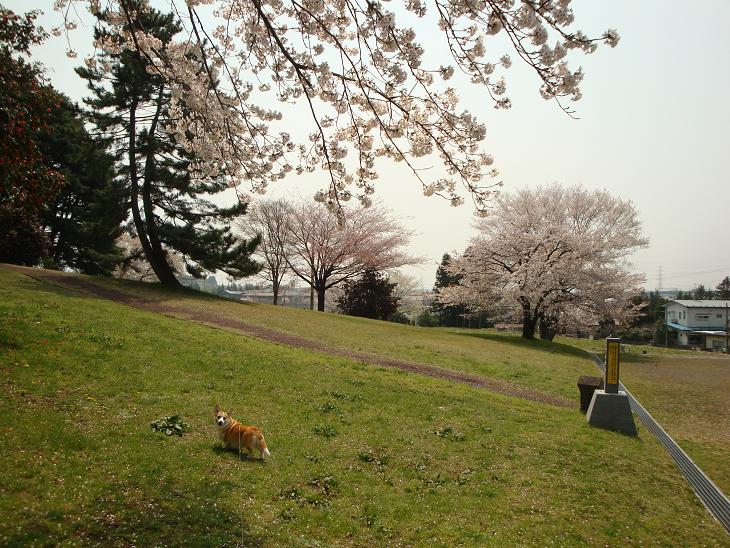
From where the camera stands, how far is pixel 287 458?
6.60 m

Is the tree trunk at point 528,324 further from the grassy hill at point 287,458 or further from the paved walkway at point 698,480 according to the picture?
the paved walkway at point 698,480

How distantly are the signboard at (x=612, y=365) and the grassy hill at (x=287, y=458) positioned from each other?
104 cm

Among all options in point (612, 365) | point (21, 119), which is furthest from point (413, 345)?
point (21, 119)

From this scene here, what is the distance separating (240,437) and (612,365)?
8097mm

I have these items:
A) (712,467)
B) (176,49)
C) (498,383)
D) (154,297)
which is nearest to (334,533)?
(176,49)

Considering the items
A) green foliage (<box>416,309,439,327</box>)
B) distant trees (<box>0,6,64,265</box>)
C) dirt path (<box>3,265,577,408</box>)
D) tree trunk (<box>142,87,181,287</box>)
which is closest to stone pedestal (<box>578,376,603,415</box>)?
dirt path (<box>3,265,577,408</box>)

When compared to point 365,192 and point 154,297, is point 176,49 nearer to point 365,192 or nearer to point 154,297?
point 365,192

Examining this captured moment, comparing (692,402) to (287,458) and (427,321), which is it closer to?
(287,458)

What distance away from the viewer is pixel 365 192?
5656 mm

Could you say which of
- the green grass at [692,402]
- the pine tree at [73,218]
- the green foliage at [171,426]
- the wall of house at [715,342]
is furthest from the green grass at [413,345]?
the wall of house at [715,342]

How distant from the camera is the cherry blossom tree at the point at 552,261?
29422 millimetres

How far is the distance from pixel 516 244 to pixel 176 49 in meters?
28.4

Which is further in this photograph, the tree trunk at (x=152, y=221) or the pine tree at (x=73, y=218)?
the pine tree at (x=73, y=218)

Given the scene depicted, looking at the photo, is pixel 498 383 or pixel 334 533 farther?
pixel 498 383
